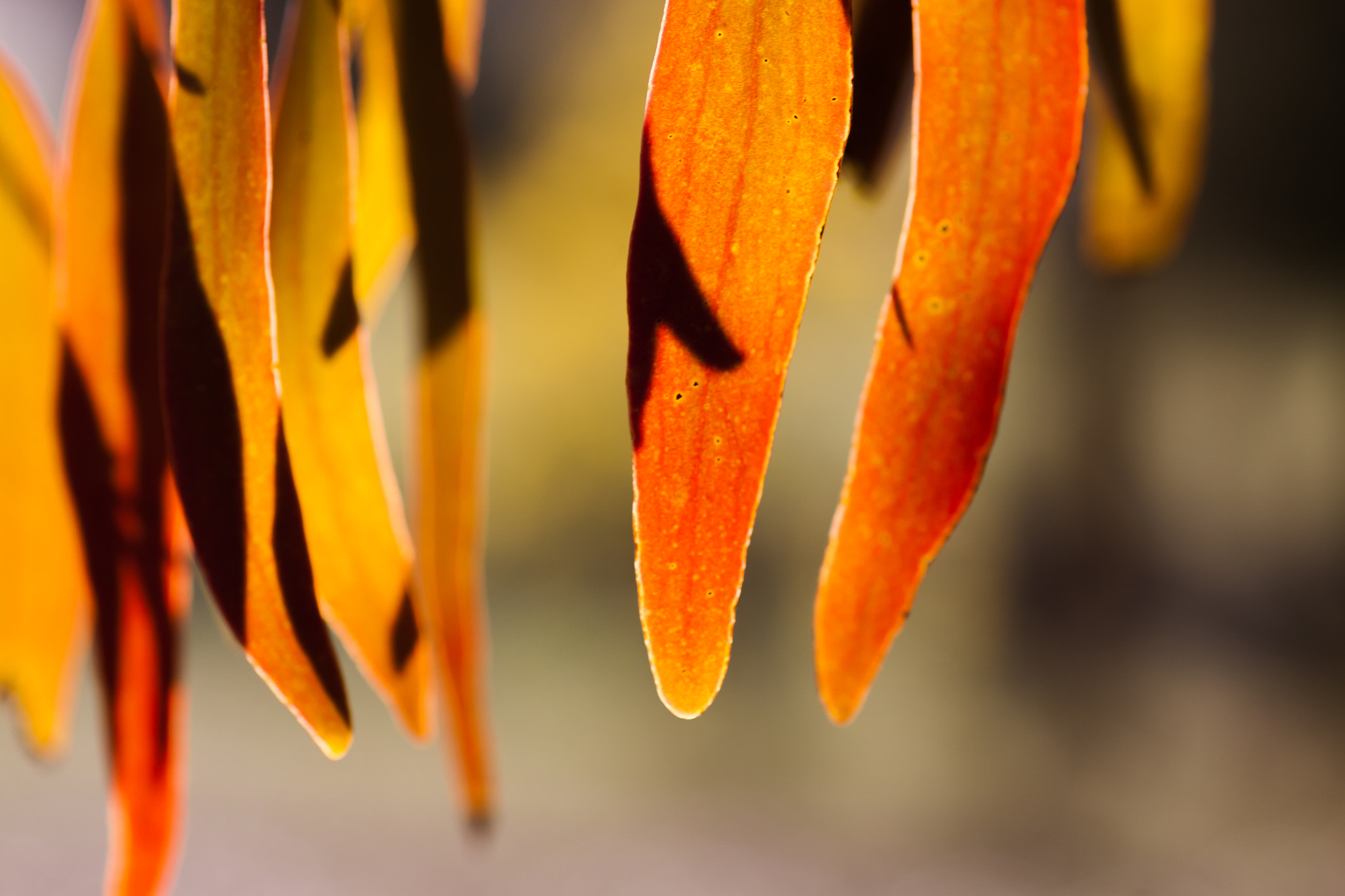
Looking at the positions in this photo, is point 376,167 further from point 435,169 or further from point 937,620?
point 937,620

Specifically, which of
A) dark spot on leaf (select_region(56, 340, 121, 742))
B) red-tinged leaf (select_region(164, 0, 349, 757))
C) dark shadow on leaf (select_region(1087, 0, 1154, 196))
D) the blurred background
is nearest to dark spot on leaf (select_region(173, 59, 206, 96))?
red-tinged leaf (select_region(164, 0, 349, 757))

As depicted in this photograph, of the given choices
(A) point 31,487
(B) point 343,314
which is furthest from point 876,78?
(A) point 31,487

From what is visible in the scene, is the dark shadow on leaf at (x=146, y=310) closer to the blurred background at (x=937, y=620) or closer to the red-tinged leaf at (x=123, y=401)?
the red-tinged leaf at (x=123, y=401)

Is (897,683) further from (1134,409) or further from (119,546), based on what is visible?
(119,546)

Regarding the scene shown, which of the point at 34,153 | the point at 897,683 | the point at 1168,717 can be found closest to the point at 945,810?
the point at 897,683

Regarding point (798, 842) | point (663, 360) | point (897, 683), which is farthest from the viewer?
point (897, 683)

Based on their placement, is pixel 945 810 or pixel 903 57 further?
pixel 945 810

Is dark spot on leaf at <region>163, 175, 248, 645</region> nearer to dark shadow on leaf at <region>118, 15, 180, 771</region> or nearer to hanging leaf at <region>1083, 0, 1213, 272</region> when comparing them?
dark shadow on leaf at <region>118, 15, 180, 771</region>
